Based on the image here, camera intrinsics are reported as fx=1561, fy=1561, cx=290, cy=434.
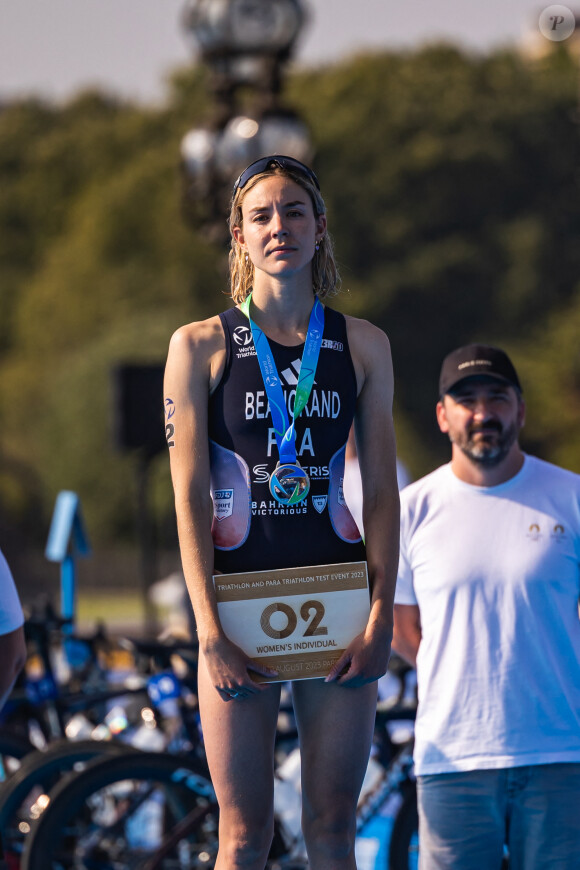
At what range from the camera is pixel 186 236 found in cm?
4647

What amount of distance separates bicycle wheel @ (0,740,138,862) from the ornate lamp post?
6557mm

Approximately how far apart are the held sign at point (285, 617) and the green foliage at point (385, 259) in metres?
35.7

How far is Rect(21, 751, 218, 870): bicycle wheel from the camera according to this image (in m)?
5.08

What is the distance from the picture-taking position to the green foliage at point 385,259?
4134 cm

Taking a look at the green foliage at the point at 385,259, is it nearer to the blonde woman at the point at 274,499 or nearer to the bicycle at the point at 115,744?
the bicycle at the point at 115,744

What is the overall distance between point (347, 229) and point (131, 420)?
115 ft

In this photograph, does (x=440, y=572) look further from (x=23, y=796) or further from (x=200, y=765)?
(x=23, y=796)

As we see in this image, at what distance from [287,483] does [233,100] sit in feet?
31.5

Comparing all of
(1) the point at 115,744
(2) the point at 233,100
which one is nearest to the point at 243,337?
(1) the point at 115,744

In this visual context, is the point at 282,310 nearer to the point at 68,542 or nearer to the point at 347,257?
the point at 68,542

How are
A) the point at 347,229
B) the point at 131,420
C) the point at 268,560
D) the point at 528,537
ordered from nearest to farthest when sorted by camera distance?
the point at 268,560 → the point at 528,537 → the point at 131,420 → the point at 347,229

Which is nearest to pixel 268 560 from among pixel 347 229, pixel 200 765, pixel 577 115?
pixel 200 765

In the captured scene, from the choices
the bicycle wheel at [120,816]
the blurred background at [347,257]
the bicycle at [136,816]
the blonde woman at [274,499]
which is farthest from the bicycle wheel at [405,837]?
the blurred background at [347,257]

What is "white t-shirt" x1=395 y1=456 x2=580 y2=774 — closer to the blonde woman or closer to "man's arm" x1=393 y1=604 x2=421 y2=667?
"man's arm" x1=393 y1=604 x2=421 y2=667
